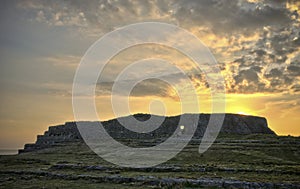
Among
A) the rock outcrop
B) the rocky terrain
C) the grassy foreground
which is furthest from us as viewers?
the rock outcrop

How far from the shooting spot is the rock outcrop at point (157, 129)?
435ft

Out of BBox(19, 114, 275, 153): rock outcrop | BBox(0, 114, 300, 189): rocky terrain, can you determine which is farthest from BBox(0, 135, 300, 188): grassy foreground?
BBox(19, 114, 275, 153): rock outcrop

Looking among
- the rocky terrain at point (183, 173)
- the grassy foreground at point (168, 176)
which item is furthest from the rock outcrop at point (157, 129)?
the grassy foreground at point (168, 176)

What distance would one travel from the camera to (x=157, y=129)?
148m

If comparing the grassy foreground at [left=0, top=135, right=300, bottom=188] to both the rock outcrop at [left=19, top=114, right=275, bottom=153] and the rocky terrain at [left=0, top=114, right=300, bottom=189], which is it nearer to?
the rocky terrain at [left=0, top=114, right=300, bottom=189]

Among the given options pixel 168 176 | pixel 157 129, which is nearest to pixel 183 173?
pixel 168 176

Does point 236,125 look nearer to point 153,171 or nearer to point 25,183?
point 153,171

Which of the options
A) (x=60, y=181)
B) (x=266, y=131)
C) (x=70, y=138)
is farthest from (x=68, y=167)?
(x=266, y=131)

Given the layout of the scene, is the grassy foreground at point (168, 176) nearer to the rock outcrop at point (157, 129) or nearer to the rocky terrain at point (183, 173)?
the rocky terrain at point (183, 173)

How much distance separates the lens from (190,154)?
236 ft

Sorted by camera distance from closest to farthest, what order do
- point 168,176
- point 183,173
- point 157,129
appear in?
point 168,176 → point 183,173 → point 157,129

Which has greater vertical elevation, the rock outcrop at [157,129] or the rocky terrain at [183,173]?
the rock outcrop at [157,129]

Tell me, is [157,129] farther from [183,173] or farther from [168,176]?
[168,176]

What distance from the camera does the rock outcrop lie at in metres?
132
